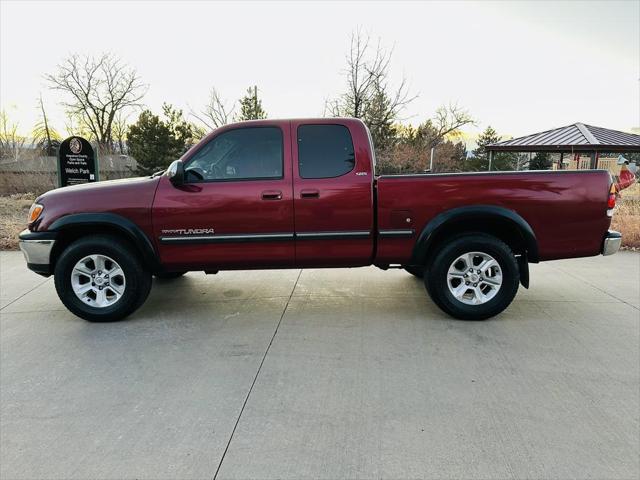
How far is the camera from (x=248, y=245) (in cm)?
425

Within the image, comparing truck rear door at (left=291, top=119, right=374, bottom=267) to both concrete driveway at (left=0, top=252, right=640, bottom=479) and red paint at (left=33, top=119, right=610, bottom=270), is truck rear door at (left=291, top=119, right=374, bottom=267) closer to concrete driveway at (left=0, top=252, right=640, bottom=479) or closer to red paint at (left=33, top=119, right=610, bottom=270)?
red paint at (left=33, top=119, right=610, bottom=270)

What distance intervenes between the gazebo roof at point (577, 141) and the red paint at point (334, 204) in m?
14.9

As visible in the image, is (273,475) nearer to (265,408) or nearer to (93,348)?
(265,408)

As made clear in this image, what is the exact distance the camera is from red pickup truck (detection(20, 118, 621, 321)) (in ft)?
13.6

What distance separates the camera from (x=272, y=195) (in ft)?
13.6

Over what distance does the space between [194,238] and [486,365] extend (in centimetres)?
281

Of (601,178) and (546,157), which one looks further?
(546,157)

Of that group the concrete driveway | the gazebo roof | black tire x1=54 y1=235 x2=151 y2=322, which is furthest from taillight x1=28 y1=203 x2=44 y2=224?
the gazebo roof

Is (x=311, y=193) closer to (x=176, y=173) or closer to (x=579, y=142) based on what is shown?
(x=176, y=173)

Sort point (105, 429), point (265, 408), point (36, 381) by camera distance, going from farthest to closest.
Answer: point (36, 381)
point (265, 408)
point (105, 429)

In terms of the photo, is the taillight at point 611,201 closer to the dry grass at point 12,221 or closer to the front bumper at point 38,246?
the front bumper at point 38,246

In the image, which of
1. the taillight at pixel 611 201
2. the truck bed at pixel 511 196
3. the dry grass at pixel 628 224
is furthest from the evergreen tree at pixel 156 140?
the taillight at pixel 611 201

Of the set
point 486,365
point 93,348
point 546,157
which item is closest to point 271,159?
point 93,348

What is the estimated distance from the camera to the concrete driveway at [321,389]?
2.34m
